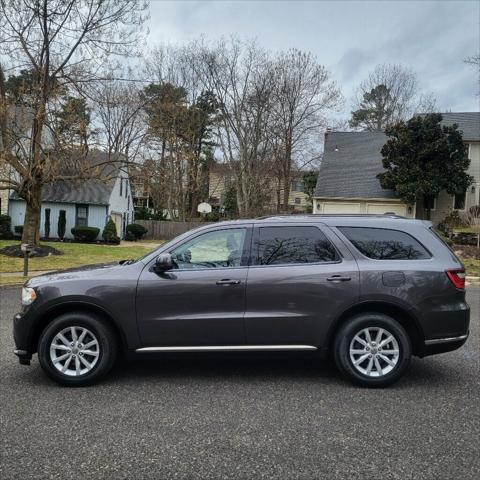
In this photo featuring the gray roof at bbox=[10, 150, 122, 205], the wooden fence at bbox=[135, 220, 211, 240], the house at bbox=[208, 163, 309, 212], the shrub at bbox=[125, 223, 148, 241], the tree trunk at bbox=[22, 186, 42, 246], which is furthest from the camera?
the house at bbox=[208, 163, 309, 212]

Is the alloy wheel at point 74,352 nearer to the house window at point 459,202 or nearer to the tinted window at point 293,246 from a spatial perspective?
the tinted window at point 293,246

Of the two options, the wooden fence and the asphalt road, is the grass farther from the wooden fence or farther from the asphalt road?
the wooden fence

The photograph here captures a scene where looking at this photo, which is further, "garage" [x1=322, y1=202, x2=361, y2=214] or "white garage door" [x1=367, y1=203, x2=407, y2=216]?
"garage" [x1=322, y1=202, x2=361, y2=214]

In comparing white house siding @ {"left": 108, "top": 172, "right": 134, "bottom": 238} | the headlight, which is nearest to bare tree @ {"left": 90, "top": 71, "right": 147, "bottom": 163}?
white house siding @ {"left": 108, "top": 172, "right": 134, "bottom": 238}

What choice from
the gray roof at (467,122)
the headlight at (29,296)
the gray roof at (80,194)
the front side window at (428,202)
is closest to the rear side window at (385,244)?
the headlight at (29,296)

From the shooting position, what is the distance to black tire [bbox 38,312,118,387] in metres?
5.01

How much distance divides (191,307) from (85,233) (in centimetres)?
2787

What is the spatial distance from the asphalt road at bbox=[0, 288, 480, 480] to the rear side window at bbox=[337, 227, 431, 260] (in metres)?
1.39

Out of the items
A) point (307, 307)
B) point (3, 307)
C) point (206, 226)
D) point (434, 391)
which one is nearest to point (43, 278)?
point (206, 226)

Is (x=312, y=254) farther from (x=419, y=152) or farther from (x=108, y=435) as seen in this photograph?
(x=419, y=152)

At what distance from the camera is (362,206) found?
31125 millimetres

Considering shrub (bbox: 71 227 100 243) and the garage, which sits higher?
the garage

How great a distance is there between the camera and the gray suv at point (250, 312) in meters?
5.03

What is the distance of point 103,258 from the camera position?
20938mm
